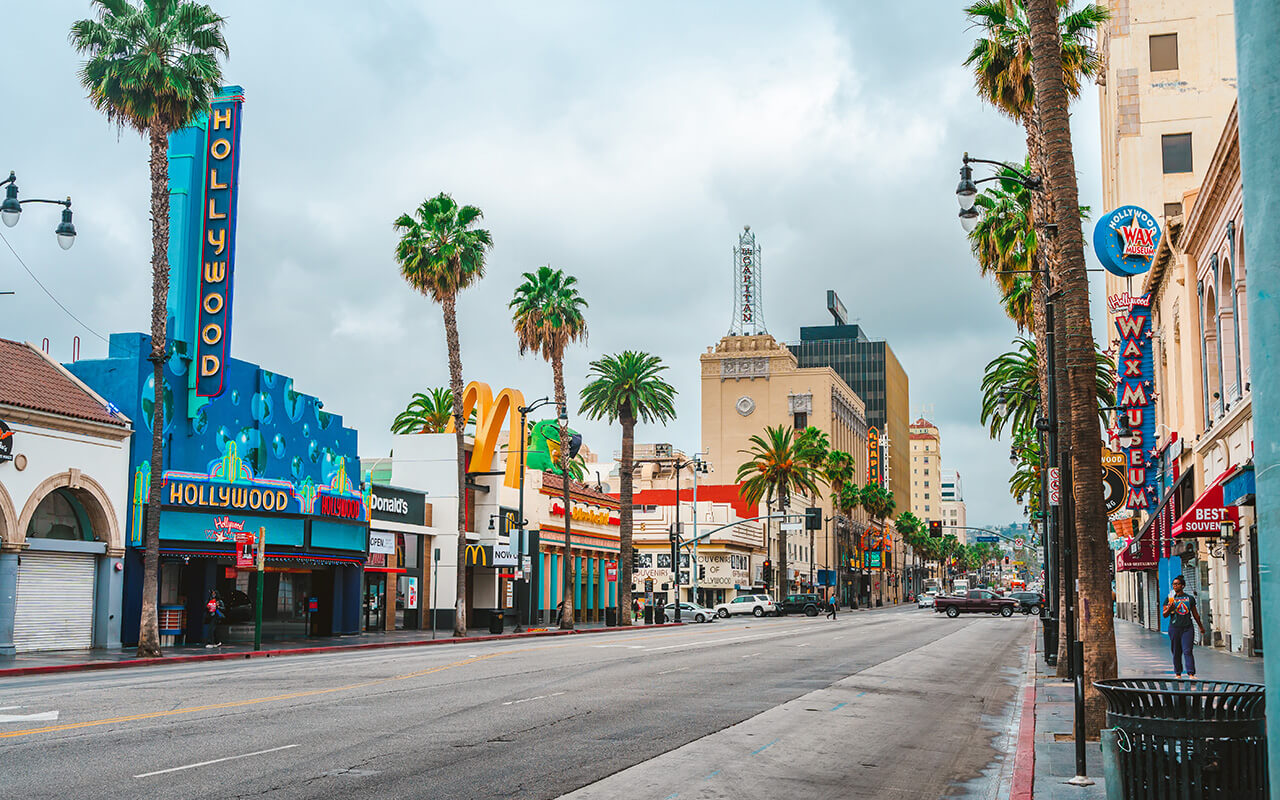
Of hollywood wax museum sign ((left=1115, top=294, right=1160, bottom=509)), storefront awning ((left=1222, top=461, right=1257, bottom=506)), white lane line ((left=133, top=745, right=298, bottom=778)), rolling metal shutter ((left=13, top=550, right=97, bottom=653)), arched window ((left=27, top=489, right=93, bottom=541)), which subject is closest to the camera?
white lane line ((left=133, top=745, right=298, bottom=778))

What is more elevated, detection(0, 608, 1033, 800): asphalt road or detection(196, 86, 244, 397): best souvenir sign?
detection(196, 86, 244, 397): best souvenir sign

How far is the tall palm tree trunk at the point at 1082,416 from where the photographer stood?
14.6m

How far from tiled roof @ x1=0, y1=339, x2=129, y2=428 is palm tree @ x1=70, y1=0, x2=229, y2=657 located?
2831 millimetres

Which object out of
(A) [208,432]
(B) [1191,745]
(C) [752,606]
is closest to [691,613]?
(C) [752,606]

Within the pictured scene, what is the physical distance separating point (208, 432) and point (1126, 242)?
1130 inches

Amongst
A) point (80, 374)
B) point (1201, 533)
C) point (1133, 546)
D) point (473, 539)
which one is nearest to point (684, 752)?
point (1201, 533)

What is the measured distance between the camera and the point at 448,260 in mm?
46219

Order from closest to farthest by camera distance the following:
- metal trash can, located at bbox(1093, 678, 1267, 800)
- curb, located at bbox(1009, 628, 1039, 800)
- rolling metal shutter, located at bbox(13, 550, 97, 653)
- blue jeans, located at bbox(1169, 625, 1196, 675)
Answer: metal trash can, located at bbox(1093, 678, 1267, 800), curb, located at bbox(1009, 628, 1039, 800), blue jeans, located at bbox(1169, 625, 1196, 675), rolling metal shutter, located at bbox(13, 550, 97, 653)

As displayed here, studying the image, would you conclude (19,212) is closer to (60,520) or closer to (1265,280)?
(60,520)

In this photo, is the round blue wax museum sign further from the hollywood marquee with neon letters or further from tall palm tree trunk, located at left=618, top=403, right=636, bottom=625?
tall palm tree trunk, located at left=618, top=403, right=636, bottom=625

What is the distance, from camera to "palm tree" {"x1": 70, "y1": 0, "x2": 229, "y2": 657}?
31.0 meters

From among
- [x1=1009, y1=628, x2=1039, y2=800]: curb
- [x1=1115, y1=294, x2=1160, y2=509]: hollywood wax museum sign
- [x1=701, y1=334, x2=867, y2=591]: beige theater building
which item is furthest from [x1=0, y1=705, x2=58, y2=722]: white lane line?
[x1=701, y1=334, x2=867, y2=591]: beige theater building

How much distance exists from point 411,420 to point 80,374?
43.9 metres

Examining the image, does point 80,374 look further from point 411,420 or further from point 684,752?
point 411,420
